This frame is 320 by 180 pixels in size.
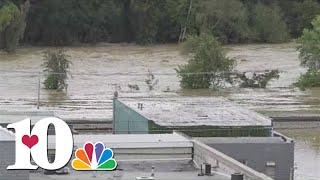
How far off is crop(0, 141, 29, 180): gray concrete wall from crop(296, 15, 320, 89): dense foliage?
112ft

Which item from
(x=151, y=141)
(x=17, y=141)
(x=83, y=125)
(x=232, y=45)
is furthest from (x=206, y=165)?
(x=232, y=45)

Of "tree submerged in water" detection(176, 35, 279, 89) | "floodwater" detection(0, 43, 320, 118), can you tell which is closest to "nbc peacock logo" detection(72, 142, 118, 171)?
"floodwater" detection(0, 43, 320, 118)

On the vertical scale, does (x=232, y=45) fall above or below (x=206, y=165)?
above

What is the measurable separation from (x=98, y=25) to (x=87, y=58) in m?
16.8

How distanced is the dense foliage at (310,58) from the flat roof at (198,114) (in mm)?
21190

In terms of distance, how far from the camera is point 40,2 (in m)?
75.2

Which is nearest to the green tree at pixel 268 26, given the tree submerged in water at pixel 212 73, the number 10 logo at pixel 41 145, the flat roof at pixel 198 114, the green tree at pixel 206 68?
the tree submerged in water at pixel 212 73

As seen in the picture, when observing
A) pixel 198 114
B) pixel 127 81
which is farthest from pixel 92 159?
pixel 127 81

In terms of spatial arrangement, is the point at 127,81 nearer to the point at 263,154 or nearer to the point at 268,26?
the point at 263,154

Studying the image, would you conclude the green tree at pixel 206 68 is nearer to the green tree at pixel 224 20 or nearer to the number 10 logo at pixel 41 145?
the green tree at pixel 224 20

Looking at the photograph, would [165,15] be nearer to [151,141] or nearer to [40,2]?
[40,2]

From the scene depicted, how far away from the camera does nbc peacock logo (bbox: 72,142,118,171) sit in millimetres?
10422

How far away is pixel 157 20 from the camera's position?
78.2 metres

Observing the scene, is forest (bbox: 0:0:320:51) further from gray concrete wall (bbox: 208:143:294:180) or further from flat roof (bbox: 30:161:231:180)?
flat roof (bbox: 30:161:231:180)
